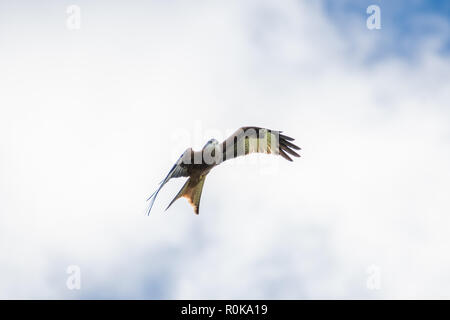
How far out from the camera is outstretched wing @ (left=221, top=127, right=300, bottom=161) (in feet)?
47.0

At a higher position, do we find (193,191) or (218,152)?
(218,152)

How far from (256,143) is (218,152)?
1.74 metres

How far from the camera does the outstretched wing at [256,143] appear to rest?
1433 centimetres

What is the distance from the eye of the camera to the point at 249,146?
1494 cm

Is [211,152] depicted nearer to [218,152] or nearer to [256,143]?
[218,152]

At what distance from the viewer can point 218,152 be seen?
536 inches

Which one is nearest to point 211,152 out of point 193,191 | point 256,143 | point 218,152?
point 218,152

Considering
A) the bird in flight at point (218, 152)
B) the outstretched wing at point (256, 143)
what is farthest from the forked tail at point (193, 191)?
the outstretched wing at point (256, 143)

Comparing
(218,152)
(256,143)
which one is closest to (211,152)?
(218,152)

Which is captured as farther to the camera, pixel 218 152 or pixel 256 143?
pixel 256 143

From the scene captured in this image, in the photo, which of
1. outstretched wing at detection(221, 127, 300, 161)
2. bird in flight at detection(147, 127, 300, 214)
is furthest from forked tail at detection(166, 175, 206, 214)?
outstretched wing at detection(221, 127, 300, 161)

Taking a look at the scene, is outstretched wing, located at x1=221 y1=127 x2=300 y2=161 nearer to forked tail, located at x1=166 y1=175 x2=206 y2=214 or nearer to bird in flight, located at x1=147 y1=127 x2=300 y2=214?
bird in flight, located at x1=147 y1=127 x2=300 y2=214
